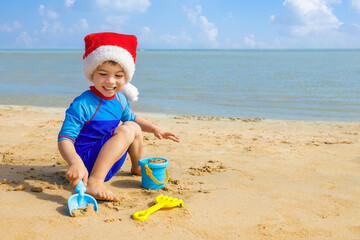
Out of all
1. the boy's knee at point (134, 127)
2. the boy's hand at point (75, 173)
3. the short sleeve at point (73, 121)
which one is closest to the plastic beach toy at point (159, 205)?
the boy's hand at point (75, 173)

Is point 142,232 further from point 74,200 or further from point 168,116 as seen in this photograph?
point 168,116

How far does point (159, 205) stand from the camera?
257cm

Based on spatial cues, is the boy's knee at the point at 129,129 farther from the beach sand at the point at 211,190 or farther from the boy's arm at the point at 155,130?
the beach sand at the point at 211,190

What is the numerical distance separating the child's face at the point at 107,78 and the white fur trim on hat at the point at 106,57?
41 mm

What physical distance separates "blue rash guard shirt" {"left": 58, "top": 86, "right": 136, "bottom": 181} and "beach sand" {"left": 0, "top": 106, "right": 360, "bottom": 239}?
329mm

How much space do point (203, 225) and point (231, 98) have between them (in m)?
7.98

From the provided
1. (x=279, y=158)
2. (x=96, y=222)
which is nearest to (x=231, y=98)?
(x=279, y=158)

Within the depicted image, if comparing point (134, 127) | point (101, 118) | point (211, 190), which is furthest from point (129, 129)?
point (211, 190)

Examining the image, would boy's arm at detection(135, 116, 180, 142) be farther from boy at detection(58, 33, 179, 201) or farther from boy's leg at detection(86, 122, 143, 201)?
boy's leg at detection(86, 122, 143, 201)

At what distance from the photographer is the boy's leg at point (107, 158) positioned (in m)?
2.73

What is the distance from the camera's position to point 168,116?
746cm

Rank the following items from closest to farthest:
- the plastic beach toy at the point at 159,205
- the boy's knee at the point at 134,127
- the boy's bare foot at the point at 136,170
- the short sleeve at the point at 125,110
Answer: the plastic beach toy at the point at 159,205 < the boy's knee at the point at 134,127 < the short sleeve at the point at 125,110 < the boy's bare foot at the point at 136,170

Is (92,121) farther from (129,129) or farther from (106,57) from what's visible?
(106,57)

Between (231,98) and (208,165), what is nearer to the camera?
(208,165)
